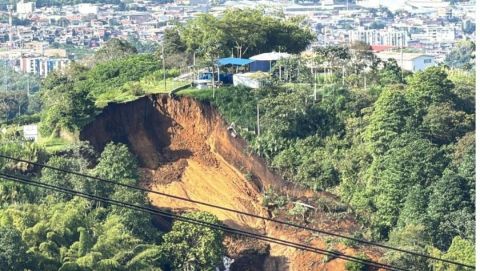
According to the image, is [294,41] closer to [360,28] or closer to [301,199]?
[301,199]

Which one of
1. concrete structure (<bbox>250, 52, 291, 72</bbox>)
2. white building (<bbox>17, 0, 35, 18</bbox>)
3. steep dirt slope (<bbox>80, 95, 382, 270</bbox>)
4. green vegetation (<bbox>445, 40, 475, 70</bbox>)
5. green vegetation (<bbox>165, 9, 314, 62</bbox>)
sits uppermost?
green vegetation (<bbox>165, 9, 314, 62</bbox>)

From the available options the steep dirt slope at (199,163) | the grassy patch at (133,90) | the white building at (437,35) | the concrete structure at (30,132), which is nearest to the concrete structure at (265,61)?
the grassy patch at (133,90)

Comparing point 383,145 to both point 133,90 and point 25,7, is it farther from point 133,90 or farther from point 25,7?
point 25,7

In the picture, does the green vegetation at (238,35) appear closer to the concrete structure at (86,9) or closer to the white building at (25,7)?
the white building at (25,7)

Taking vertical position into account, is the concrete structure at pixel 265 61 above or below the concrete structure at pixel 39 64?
above

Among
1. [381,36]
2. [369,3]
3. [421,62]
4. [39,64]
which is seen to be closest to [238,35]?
[421,62]

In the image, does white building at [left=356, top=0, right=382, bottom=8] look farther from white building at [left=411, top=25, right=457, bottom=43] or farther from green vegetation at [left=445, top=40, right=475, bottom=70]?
green vegetation at [left=445, top=40, right=475, bottom=70]

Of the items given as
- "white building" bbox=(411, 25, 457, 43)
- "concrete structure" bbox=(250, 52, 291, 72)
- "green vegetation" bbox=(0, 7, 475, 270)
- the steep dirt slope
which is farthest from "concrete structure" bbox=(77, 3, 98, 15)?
the steep dirt slope
